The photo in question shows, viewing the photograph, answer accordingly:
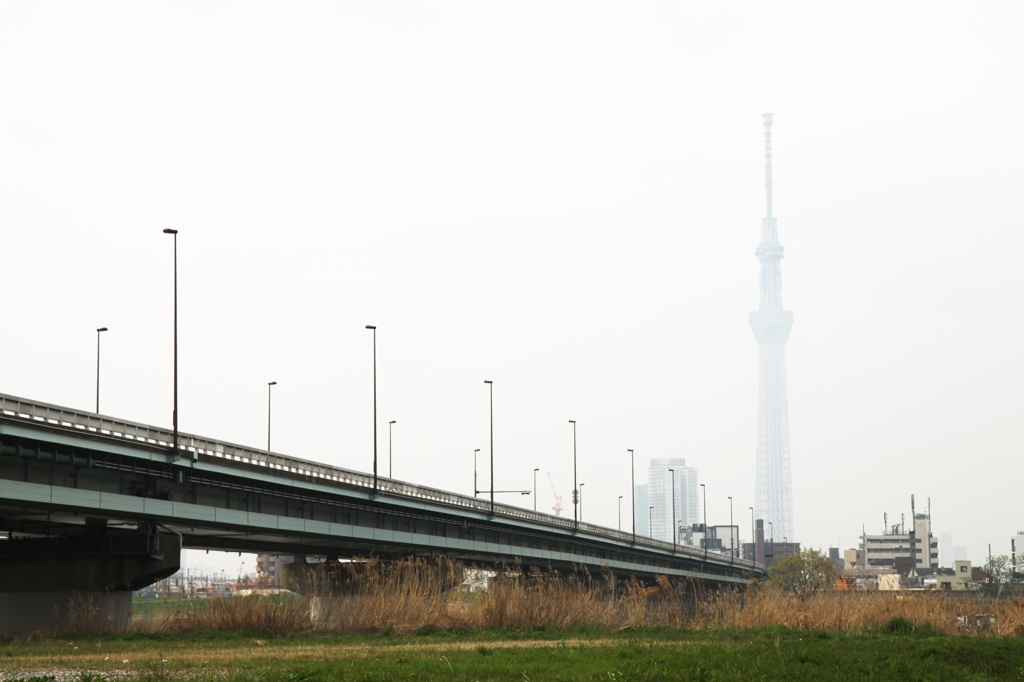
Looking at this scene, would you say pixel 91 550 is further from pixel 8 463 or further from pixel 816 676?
pixel 816 676

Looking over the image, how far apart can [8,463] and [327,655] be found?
20.4 m

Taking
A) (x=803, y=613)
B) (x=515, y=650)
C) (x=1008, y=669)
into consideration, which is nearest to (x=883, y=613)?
(x=803, y=613)

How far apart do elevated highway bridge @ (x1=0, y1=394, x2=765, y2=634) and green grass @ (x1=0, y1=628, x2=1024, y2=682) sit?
31.8 feet

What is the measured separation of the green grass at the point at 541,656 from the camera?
24.2 metres

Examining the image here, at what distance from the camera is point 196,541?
217 ft

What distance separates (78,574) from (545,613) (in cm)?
2028

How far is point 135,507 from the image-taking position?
4819 centimetres

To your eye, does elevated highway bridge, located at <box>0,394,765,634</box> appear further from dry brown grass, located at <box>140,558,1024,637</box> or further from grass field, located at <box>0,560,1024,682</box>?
grass field, located at <box>0,560,1024,682</box>

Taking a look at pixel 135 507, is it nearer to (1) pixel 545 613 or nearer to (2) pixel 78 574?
(2) pixel 78 574

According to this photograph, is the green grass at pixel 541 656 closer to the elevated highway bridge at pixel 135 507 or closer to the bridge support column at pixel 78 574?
the elevated highway bridge at pixel 135 507

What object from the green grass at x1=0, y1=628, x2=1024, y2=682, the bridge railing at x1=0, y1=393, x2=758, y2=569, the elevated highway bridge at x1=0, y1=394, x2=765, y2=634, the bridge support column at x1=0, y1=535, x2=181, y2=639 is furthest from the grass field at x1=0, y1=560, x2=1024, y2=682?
the bridge railing at x1=0, y1=393, x2=758, y2=569

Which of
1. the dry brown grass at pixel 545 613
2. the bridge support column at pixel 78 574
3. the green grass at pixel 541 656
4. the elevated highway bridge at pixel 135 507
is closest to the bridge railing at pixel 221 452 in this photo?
the elevated highway bridge at pixel 135 507

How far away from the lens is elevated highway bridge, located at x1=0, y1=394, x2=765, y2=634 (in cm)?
4491

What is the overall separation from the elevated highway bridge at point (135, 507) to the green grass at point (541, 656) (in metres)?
9.69
